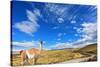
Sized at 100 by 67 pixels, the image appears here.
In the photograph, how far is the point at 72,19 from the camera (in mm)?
2117

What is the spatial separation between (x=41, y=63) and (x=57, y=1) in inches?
25.4

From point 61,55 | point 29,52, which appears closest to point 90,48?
point 61,55

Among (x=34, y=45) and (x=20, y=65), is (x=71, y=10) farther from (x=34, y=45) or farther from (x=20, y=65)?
(x=20, y=65)

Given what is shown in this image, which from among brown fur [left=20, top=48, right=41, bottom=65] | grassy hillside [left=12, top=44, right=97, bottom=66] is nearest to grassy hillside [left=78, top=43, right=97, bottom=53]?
grassy hillside [left=12, top=44, right=97, bottom=66]

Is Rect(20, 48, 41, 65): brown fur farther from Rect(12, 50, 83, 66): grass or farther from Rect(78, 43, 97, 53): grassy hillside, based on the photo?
Rect(78, 43, 97, 53): grassy hillside

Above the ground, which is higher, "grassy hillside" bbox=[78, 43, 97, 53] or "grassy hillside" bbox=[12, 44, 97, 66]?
"grassy hillside" bbox=[78, 43, 97, 53]

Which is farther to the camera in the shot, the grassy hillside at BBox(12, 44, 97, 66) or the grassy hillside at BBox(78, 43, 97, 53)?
the grassy hillside at BBox(78, 43, 97, 53)

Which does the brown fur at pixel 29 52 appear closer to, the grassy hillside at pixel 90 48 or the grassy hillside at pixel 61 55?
the grassy hillside at pixel 61 55

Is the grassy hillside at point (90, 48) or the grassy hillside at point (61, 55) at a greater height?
the grassy hillside at point (90, 48)

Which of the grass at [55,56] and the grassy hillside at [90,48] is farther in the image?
the grassy hillside at [90,48]

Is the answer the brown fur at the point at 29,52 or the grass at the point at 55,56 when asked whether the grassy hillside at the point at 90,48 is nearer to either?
the grass at the point at 55,56

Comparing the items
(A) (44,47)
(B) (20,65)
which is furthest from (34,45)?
(B) (20,65)

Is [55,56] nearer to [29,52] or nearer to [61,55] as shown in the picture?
[61,55]

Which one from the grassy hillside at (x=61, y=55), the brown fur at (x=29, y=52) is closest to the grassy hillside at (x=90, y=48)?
the grassy hillside at (x=61, y=55)
